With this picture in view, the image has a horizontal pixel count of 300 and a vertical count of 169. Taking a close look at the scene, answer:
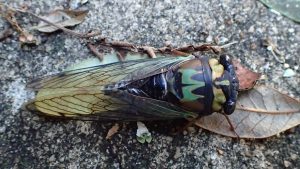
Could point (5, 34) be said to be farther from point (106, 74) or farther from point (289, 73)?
point (289, 73)

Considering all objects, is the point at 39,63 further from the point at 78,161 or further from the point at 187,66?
the point at 187,66

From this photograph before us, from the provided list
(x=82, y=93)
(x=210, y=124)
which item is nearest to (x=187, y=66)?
(x=210, y=124)

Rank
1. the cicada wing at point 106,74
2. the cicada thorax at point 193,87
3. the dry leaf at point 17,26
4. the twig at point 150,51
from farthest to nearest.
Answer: the dry leaf at point 17,26 → the twig at point 150,51 → the cicada wing at point 106,74 → the cicada thorax at point 193,87

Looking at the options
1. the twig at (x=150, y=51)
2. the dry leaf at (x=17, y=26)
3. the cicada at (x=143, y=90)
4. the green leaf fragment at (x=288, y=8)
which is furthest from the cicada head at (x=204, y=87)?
the dry leaf at (x=17, y=26)

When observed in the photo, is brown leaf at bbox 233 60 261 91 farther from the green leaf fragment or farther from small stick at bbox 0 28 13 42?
small stick at bbox 0 28 13 42

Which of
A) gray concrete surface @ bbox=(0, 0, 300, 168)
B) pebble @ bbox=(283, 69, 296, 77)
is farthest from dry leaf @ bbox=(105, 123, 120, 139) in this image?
pebble @ bbox=(283, 69, 296, 77)

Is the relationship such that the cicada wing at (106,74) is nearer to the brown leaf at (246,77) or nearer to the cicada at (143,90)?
the cicada at (143,90)
